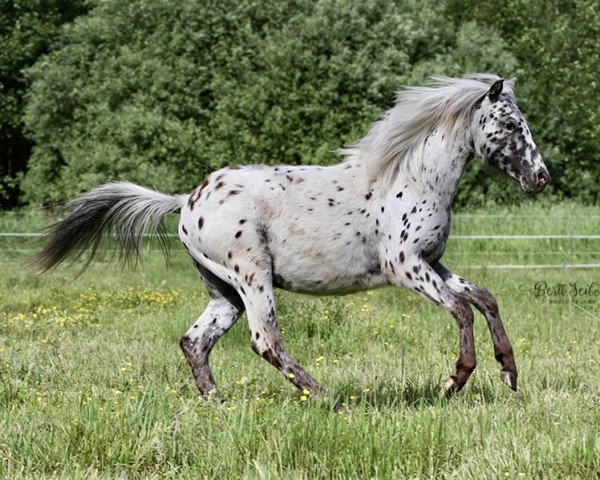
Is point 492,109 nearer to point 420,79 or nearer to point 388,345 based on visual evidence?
point 388,345

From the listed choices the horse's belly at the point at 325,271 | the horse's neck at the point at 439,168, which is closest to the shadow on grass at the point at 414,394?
the horse's belly at the point at 325,271

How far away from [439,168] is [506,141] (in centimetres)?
45

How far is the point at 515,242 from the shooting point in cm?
1806

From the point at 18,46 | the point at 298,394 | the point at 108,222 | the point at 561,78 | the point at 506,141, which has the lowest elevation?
the point at 561,78

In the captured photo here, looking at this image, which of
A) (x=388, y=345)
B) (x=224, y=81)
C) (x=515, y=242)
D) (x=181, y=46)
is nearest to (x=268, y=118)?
(x=224, y=81)

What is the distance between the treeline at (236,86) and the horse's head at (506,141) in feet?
59.4

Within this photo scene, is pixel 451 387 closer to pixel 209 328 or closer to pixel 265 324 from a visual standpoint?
pixel 265 324

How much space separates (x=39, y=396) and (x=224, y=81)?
21.0 meters

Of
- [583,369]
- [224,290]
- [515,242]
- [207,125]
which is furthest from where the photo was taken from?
[207,125]

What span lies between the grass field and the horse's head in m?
1.37

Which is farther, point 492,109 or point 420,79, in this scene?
point 420,79

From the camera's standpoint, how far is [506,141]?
19.4 feet

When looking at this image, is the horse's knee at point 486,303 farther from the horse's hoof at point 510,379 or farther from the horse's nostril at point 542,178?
the horse's nostril at point 542,178

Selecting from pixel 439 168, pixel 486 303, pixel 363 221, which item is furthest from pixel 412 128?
pixel 486 303
